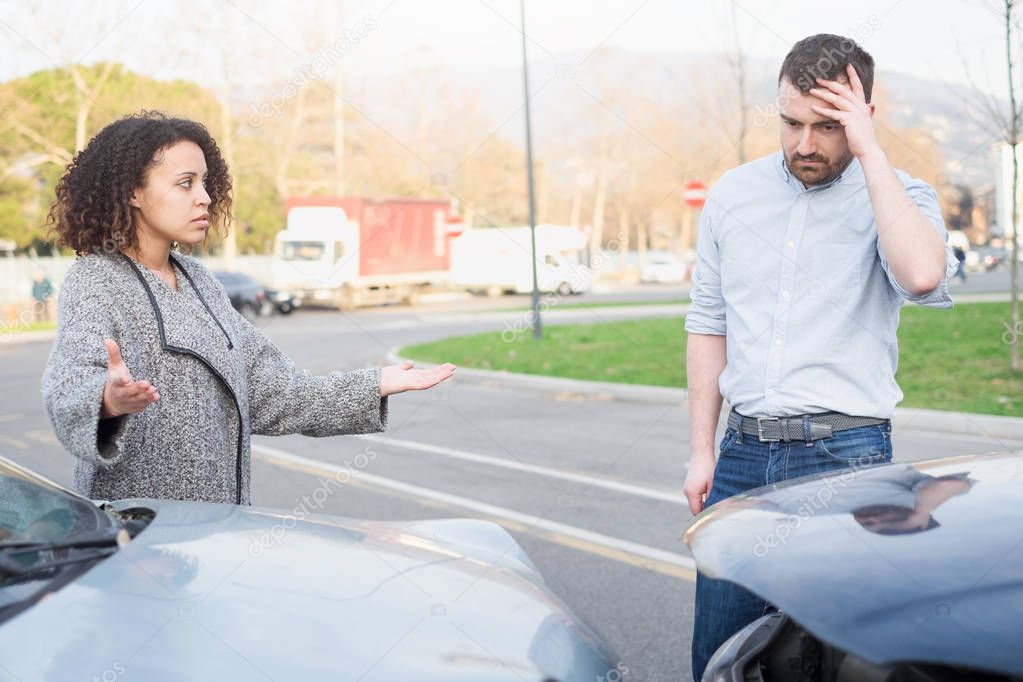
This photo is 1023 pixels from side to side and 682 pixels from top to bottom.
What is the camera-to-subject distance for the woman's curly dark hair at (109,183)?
9.21ft

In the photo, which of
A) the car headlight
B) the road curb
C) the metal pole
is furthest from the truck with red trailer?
the car headlight

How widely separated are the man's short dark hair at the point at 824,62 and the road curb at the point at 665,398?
7105 mm

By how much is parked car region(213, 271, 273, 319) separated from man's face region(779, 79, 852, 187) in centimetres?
3079

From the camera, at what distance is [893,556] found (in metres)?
1.89

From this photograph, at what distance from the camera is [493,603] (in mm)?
2178

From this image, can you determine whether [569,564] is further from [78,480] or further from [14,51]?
[14,51]

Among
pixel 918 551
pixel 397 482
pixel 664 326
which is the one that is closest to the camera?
pixel 918 551

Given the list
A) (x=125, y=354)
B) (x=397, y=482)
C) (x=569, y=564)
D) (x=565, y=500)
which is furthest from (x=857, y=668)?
(x=397, y=482)

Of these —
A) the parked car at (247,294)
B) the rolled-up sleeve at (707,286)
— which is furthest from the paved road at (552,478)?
the parked car at (247,294)

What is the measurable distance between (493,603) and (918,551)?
0.80 m

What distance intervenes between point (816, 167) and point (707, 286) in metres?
0.46

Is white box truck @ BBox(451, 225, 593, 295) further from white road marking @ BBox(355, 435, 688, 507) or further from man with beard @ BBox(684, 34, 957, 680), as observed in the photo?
man with beard @ BBox(684, 34, 957, 680)

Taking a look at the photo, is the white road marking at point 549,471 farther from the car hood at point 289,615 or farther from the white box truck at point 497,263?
the white box truck at point 497,263

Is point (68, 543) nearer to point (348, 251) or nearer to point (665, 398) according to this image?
point (665, 398)
